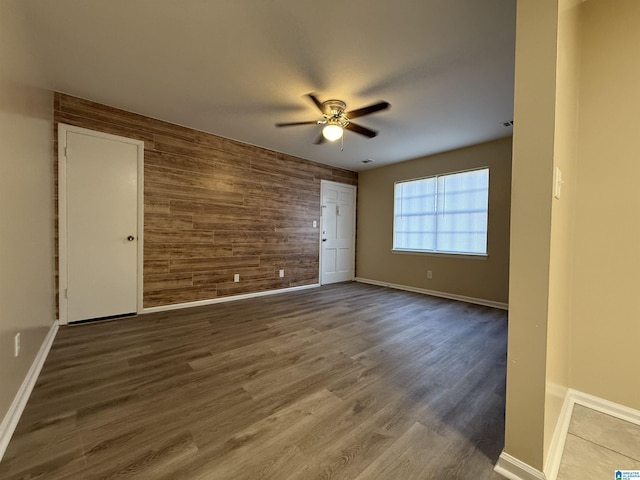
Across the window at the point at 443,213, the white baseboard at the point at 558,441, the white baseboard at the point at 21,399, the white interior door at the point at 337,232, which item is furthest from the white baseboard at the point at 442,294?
the white baseboard at the point at 21,399

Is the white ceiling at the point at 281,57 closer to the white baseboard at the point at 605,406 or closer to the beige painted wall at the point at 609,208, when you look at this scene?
the beige painted wall at the point at 609,208

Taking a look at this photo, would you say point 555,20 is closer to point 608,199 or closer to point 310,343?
point 608,199

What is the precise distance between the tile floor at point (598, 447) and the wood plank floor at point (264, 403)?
29 centimetres

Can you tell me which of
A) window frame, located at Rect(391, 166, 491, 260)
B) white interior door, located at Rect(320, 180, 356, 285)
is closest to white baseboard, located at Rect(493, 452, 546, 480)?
window frame, located at Rect(391, 166, 491, 260)

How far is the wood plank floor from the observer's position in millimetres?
1202

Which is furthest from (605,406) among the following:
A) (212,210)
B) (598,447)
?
(212,210)

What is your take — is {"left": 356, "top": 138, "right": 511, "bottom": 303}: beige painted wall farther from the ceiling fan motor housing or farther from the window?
the ceiling fan motor housing

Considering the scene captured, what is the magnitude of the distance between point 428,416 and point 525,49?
191 cm

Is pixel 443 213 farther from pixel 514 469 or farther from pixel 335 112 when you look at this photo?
pixel 514 469

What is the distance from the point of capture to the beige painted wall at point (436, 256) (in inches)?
150

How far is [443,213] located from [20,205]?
492 centimetres

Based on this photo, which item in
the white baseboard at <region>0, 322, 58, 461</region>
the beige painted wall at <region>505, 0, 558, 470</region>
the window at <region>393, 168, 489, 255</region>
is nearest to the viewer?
the beige painted wall at <region>505, 0, 558, 470</region>

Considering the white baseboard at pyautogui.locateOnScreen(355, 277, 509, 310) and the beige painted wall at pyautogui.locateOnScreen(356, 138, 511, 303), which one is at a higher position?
the beige painted wall at pyautogui.locateOnScreen(356, 138, 511, 303)

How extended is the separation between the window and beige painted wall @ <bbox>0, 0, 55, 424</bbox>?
4877 millimetres
